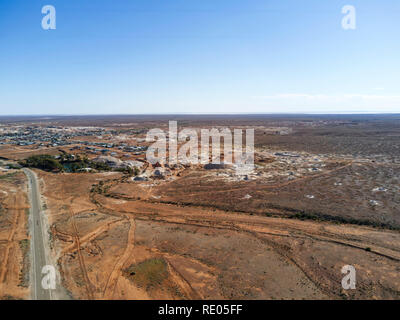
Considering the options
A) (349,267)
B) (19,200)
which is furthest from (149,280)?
(19,200)

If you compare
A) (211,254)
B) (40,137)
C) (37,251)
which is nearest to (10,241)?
(37,251)

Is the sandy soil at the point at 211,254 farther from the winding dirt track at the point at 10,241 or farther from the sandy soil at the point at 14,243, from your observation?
the winding dirt track at the point at 10,241

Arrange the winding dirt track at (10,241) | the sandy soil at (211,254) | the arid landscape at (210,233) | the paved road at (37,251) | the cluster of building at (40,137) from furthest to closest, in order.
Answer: the cluster of building at (40,137) < the winding dirt track at (10,241) < the arid landscape at (210,233) < the sandy soil at (211,254) < the paved road at (37,251)

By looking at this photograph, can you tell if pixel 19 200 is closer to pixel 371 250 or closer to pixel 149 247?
pixel 149 247

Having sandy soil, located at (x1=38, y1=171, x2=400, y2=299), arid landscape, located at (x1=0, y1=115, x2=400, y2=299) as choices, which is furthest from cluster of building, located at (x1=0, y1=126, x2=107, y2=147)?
Result: sandy soil, located at (x1=38, y1=171, x2=400, y2=299)

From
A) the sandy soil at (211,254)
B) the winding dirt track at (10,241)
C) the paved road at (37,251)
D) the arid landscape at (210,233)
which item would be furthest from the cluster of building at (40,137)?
the sandy soil at (211,254)
